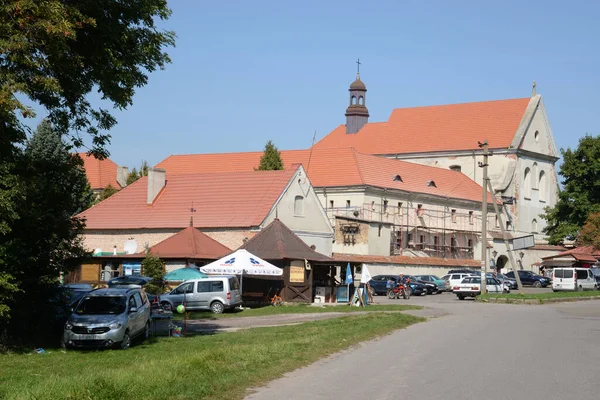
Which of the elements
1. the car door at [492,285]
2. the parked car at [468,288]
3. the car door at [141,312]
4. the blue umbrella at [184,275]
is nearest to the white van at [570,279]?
the car door at [492,285]

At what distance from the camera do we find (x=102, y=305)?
24078 mm

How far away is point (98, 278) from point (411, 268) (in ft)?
98.1

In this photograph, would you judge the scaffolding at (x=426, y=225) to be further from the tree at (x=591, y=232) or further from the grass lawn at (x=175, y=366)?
the grass lawn at (x=175, y=366)

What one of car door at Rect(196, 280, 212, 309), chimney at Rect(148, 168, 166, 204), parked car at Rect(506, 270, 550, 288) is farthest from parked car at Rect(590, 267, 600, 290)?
car door at Rect(196, 280, 212, 309)

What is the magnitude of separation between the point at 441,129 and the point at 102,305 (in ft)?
272

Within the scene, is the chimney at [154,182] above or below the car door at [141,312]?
above

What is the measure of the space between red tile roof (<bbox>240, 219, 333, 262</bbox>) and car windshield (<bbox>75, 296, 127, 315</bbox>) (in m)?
21.0

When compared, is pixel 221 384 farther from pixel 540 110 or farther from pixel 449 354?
pixel 540 110

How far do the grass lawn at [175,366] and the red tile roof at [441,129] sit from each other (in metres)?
74.6

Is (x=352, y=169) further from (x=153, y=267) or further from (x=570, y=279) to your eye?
(x=153, y=267)

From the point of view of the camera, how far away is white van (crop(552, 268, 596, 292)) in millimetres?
62938

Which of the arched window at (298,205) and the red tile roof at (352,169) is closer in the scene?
the arched window at (298,205)

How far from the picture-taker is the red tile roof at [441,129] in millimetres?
99000

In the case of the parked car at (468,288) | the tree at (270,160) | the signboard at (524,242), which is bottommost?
the parked car at (468,288)
